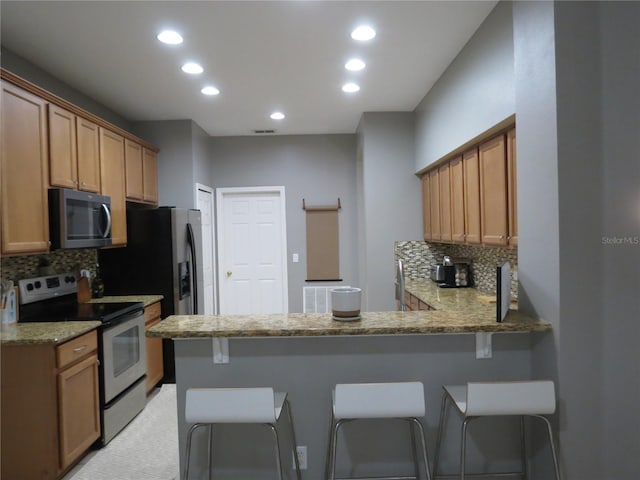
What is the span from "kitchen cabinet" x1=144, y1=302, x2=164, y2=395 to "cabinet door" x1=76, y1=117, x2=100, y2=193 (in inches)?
43.5

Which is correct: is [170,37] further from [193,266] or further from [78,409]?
[78,409]

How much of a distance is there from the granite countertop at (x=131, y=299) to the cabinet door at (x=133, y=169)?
952 mm

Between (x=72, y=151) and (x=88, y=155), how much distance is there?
22 cm

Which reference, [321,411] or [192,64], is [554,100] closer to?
[321,411]

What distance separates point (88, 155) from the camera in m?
3.28

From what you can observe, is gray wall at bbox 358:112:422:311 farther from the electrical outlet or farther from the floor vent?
the electrical outlet

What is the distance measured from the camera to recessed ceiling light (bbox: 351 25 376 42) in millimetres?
2666

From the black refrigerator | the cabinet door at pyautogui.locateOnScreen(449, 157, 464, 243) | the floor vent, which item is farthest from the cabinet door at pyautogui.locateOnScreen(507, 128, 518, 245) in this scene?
the floor vent

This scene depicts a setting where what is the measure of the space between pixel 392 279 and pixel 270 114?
226cm

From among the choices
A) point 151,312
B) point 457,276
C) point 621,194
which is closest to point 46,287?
point 151,312

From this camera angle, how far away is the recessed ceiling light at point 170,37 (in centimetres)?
264

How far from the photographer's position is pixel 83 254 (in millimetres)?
3703

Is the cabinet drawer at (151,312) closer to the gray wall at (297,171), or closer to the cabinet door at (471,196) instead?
the gray wall at (297,171)

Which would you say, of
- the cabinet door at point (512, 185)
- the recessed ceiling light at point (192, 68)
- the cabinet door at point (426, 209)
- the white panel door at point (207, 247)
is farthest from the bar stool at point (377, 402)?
the white panel door at point (207, 247)
